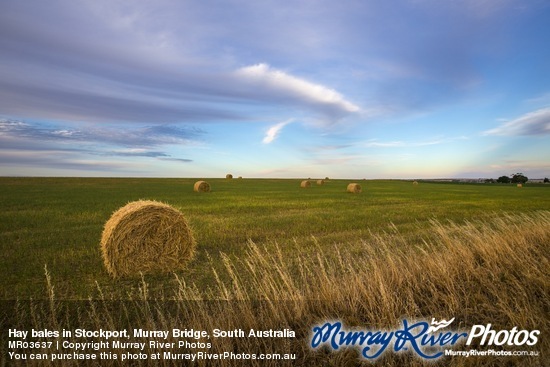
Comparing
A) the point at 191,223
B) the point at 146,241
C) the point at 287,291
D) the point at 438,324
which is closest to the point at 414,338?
the point at 438,324

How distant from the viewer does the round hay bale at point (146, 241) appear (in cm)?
970

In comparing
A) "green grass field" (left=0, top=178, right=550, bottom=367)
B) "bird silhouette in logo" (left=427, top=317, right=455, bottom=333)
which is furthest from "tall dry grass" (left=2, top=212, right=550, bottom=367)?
"bird silhouette in logo" (left=427, top=317, right=455, bottom=333)

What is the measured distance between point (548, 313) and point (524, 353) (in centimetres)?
145

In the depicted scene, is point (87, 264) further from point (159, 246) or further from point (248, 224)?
point (248, 224)

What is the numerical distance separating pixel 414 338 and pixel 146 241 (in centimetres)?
838

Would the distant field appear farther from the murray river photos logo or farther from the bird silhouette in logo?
the bird silhouette in logo

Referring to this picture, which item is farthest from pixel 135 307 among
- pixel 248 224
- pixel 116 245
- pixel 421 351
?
pixel 248 224

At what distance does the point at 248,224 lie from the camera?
647 inches

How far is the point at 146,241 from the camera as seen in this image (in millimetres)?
10406

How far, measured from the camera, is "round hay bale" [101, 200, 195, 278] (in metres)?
9.70

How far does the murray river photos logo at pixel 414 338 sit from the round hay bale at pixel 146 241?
21.5ft

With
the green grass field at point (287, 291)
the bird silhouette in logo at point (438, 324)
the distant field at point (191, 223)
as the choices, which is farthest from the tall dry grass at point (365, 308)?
the distant field at point (191, 223)

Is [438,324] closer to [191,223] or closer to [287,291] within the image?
[287,291]

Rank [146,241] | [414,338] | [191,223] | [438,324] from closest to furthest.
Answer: [414,338], [438,324], [146,241], [191,223]
